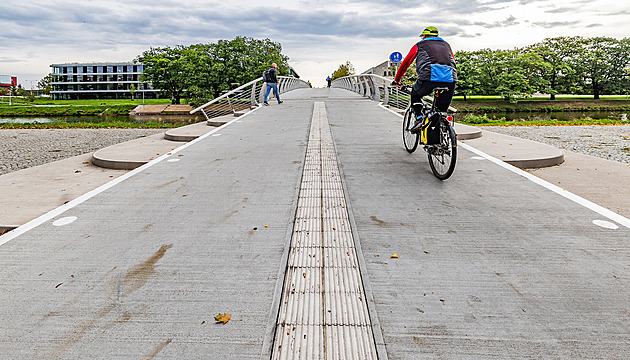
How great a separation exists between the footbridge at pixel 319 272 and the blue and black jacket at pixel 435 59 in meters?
1.42

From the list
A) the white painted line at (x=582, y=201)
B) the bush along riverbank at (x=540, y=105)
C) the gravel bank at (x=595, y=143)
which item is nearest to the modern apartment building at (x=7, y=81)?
the bush along riverbank at (x=540, y=105)

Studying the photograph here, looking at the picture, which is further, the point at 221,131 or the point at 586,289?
the point at 221,131

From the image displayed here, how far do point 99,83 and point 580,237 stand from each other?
125 metres

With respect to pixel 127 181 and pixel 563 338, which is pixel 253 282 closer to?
pixel 563 338

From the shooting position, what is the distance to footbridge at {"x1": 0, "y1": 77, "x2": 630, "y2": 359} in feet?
7.78

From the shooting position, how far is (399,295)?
2832 mm

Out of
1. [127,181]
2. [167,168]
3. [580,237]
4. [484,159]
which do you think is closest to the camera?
[580,237]

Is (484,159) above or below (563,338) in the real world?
above

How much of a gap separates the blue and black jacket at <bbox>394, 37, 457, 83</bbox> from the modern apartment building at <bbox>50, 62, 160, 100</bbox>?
113 metres

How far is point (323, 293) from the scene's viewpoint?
289cm

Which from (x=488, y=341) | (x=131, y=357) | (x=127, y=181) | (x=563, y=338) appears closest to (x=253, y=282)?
(x=131, y=357)

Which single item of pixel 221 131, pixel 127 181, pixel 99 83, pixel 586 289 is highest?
pixel 99 83

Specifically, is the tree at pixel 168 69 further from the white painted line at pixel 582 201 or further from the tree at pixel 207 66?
the white painted line at pixel 582 201

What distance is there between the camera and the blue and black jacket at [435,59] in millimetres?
5539
